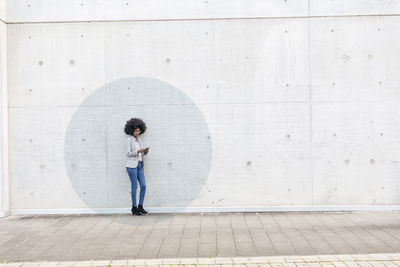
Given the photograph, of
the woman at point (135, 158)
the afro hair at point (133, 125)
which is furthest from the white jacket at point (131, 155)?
the afro hair at point (133, 125)

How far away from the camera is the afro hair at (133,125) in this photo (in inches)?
315

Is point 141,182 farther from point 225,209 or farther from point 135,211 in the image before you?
point 225,209

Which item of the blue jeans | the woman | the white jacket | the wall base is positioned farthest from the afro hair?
the wall base

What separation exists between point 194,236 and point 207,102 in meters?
2.83

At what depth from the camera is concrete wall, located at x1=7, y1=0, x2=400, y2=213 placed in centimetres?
822

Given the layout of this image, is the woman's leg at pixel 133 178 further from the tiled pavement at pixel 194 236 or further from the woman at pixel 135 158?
the tiled pavement at pixel 194 236

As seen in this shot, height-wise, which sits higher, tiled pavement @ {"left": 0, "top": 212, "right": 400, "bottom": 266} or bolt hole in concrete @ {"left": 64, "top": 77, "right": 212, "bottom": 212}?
bolt hole in concrete @ {"left": 64, "top": 77, "right": 212, "bottom": 212}

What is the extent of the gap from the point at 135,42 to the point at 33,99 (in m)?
2.26

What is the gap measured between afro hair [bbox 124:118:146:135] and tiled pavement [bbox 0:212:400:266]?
1602mm

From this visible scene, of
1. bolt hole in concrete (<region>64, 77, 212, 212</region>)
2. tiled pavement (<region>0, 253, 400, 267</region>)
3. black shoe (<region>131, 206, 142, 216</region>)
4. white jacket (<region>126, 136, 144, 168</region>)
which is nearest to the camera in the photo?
tiled pavement (<region>0, 253, 400, 267</region>)

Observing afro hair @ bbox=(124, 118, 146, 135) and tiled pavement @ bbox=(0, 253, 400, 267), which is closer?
tiled pavement @ bbox=(0, 253, 400, 267)

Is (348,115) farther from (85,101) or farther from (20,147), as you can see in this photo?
(20,147)

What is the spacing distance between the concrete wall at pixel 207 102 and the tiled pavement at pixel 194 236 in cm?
53

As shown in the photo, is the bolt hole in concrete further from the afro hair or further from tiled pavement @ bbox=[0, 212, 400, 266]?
tiled pavement @ bbox=[0, 212, 400, 266]
